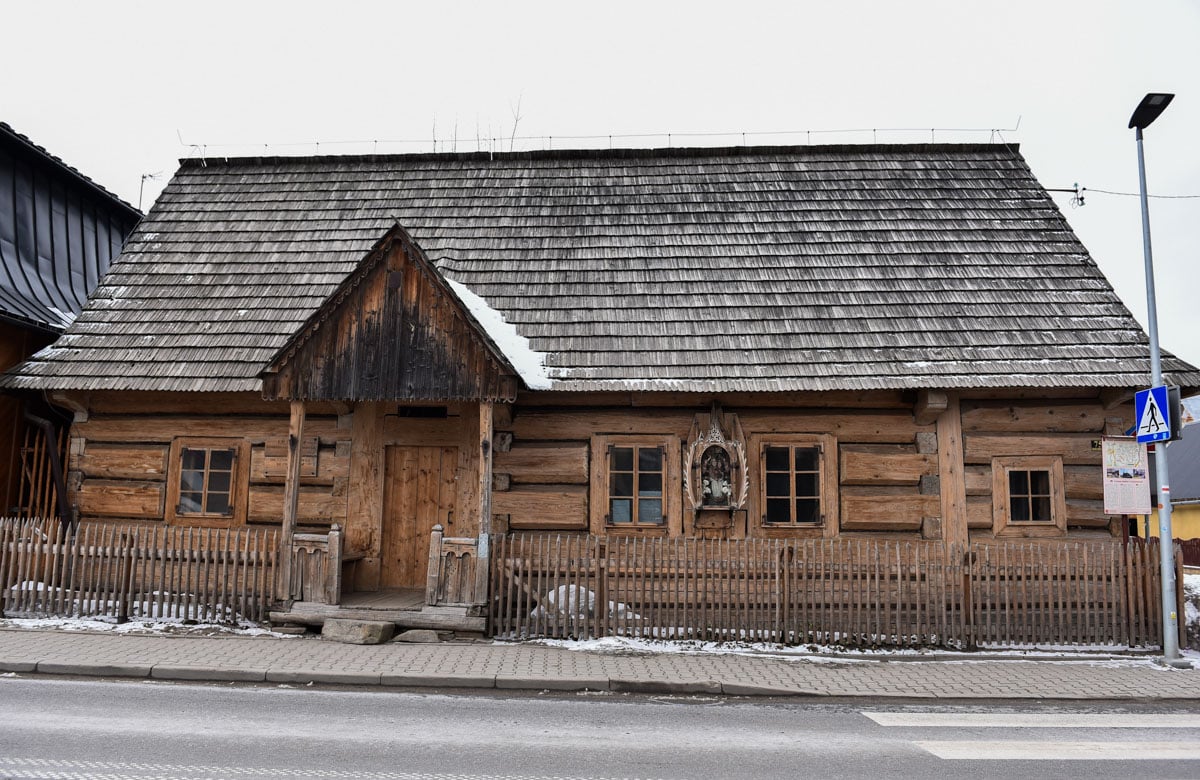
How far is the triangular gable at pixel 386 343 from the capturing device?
941 cm

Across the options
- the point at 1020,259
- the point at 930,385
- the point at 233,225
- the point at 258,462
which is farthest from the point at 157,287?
the point at 1020,259

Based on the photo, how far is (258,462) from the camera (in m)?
11.2

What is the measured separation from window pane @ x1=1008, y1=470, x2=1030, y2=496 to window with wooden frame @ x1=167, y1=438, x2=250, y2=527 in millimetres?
10775

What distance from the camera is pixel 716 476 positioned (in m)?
10.4

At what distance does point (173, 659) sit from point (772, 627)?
21.5 feet

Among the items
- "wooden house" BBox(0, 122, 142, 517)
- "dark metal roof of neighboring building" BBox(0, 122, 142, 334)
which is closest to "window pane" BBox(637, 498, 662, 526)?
"wooden house" BBox(0, 122, 142, 517)

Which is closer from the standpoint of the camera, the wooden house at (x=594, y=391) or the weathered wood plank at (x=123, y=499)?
the wooden house at (x=594, y=391)

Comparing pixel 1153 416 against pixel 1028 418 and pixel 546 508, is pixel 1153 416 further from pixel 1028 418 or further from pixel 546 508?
pixel 546 508

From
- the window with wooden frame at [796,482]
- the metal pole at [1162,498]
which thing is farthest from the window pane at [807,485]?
the metal pole at [1162,498]

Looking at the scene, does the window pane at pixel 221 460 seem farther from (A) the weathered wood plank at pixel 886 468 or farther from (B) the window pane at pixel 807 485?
(A) the weathered wood plank at pixel 886 468

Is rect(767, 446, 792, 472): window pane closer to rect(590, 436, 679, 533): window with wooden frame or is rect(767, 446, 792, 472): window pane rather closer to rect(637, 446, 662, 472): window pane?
rect(590, 436, 679, 533): window with wooden frame

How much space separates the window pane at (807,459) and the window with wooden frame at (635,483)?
66.6 inches

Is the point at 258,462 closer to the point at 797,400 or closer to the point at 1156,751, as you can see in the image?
the point at 797,400

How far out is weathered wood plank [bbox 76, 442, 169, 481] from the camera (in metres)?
11.3
